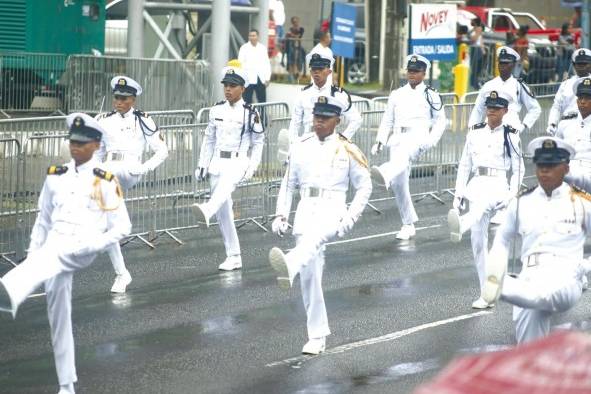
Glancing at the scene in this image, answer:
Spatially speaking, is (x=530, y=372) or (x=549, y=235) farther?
(x=549, y=235)

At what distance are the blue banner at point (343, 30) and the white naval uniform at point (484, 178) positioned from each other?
15486mm

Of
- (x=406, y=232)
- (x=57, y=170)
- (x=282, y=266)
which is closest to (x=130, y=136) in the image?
(x=406, y=232)

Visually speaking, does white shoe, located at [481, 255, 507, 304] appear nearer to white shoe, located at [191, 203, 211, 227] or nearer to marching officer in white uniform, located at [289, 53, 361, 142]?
white shoe, located at [191, 203, 211, 227]

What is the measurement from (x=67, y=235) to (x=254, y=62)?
16.9 metres

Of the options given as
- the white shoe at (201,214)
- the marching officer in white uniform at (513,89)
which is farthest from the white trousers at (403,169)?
the white shoe at (201,214)

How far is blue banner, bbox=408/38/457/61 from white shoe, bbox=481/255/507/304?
680 inches

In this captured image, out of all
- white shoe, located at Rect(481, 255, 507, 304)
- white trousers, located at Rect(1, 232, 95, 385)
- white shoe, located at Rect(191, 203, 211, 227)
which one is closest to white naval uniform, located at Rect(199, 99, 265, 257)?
white shoe, located at Rect(191, 203, 211, 227)

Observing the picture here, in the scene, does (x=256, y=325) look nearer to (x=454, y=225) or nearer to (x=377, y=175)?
(x=454, y=225)

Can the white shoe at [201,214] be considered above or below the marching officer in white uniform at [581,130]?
below

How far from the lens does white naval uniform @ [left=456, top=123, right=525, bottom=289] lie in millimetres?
13781

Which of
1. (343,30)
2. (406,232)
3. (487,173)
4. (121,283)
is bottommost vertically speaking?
(121,283)

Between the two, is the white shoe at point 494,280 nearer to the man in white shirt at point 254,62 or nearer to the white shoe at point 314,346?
the white shoe at point 314,346

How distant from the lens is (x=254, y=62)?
88.8ft

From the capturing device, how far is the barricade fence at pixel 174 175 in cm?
1597
